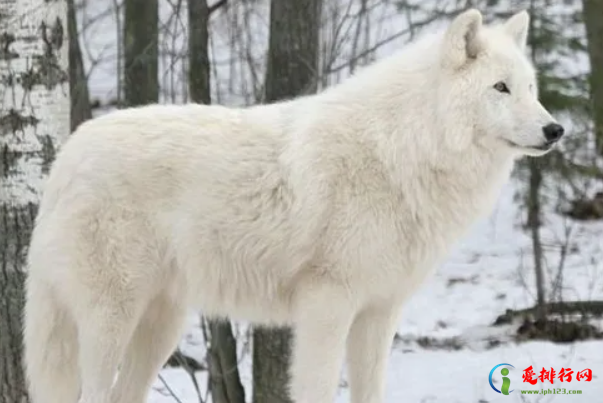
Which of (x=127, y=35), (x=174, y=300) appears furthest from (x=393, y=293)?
(x=127, y=35)

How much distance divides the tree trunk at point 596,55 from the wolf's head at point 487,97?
15.8ft

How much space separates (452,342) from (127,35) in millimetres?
3541

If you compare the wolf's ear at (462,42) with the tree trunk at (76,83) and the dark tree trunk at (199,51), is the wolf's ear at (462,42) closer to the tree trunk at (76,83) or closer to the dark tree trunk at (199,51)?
the dark tree trunk at (199,51)

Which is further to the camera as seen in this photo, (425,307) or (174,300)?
(425,307)

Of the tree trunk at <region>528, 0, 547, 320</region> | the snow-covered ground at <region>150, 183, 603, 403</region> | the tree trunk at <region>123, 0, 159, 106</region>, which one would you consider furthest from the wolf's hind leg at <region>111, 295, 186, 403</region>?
the tree trunk at <region>528, 0, 547, 320</region>

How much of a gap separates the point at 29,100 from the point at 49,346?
4.02 ft

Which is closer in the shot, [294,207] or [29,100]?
[294,207]

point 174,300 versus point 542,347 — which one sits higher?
point 174,300

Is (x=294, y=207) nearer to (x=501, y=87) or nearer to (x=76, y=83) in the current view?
(x=501, y=87)

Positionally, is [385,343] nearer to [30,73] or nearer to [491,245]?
A: [30,73]

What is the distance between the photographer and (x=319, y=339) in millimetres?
4594

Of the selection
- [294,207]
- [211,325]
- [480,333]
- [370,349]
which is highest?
[294,207]

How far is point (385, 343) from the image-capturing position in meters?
4.92

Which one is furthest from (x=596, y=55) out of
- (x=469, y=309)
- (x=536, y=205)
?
(x=469, y=309)
